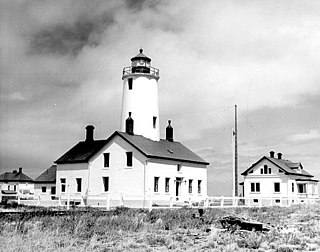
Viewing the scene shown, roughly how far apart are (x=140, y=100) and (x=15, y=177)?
54.4m

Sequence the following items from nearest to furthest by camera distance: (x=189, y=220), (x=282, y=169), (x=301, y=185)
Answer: (x=189, y=220) < (x=282, y=169) < (x=301, y=185)

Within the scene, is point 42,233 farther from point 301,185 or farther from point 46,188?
point 301,185

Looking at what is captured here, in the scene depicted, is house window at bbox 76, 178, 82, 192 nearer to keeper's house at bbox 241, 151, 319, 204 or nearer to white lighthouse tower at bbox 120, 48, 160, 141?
white lighthouse tower at bbox 120, 48, 160, 141

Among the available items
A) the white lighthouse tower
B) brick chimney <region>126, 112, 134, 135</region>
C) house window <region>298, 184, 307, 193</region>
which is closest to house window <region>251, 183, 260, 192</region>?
house window <region>298, 184, 307, 193</region>

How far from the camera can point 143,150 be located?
3891cm

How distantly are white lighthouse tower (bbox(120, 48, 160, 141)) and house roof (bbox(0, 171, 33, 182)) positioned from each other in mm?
51726

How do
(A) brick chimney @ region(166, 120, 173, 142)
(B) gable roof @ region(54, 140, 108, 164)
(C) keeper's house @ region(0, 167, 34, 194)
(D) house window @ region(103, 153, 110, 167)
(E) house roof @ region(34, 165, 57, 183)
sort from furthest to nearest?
(C) keeper's house @ region(0, 167, 34, 194) → (E) house roof @ region(34, 165, 57, 183) → (A) brick chimney @ region(166, 120, 173, 142) → (B) gable roof @ region(54, 140, 108, 164) → (D) house window @ region(103, 153, 110, 167)

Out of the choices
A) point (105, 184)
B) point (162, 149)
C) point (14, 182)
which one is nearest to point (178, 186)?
point (162, 149)

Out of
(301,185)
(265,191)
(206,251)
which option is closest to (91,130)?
(265,191)

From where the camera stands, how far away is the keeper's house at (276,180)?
178 ft

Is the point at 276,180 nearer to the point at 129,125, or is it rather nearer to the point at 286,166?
the point at 286,166

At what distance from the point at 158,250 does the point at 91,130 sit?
34698 millimetres

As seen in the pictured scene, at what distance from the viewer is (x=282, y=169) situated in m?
54.3

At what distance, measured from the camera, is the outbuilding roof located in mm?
89062
